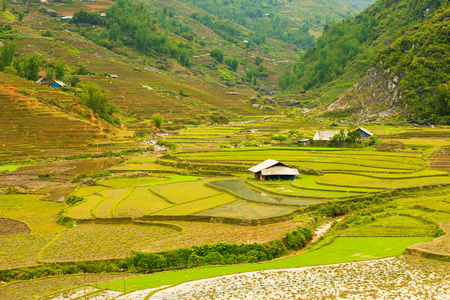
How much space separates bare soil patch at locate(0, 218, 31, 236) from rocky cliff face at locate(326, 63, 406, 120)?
69031 millimetres

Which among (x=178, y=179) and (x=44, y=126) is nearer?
(x=178, y=179)

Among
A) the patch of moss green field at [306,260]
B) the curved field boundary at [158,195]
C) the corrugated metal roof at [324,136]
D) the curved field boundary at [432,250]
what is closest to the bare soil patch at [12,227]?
the curved field boundary at [158,195]

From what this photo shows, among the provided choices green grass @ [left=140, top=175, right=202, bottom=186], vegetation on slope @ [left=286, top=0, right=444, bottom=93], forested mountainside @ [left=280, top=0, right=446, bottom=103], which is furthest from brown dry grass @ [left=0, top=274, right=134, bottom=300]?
vegetation on slope @ [left=286, top=0, right=444, bottom=93]

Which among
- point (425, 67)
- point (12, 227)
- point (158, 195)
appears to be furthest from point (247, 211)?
point (425, 67)

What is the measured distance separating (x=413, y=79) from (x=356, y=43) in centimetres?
5414

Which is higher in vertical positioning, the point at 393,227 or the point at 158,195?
the point at 393,227

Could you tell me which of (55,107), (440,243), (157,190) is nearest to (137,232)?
(157,190)

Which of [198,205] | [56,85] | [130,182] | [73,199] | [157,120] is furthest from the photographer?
[56,85]

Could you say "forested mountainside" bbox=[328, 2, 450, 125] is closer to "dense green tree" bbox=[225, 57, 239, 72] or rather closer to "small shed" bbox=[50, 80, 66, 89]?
"small shed" bbox=[50, 80, 66, 89]

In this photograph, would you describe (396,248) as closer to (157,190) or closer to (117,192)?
(157,190)

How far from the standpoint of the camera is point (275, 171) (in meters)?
40.2

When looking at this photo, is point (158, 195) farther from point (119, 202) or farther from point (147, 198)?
point (119, 202)

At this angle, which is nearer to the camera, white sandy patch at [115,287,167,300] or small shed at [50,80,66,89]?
white sandy patch at [115,287,167,300]

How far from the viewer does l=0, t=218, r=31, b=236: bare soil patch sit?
2767 cm
